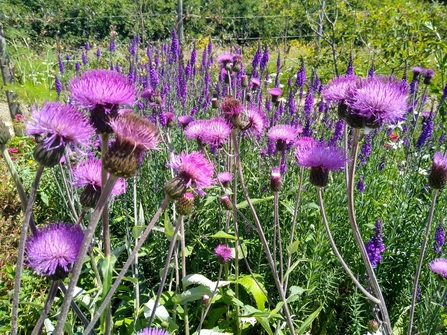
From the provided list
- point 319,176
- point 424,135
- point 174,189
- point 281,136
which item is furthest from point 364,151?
point 174,189

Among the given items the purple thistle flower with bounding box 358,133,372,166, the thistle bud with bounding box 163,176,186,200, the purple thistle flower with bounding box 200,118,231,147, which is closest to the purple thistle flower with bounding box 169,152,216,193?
the thistle bud with bounding box 163,176,186,200

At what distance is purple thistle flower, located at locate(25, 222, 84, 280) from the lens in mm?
1119

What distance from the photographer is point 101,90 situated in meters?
1.20

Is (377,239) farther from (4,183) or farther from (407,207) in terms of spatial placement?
(4,183)

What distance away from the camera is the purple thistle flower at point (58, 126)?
3.55 feet

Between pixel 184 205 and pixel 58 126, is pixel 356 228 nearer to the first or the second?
pixel 184 205

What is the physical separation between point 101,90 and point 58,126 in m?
0.18

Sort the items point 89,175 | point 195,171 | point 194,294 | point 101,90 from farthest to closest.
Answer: point 194,294 < point 89,175 < point 195,171 < point 101,90

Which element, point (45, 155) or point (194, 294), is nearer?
point (45, 155)

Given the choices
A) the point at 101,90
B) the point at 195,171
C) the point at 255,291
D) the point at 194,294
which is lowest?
the point at 255,291

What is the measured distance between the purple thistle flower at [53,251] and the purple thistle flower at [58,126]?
265 mm

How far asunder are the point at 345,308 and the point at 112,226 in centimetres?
198

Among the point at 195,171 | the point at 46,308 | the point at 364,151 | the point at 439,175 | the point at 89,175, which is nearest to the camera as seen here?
the point at 46,308

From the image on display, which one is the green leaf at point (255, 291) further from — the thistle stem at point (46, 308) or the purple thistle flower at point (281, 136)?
the thistle stem at point (46, 308)
